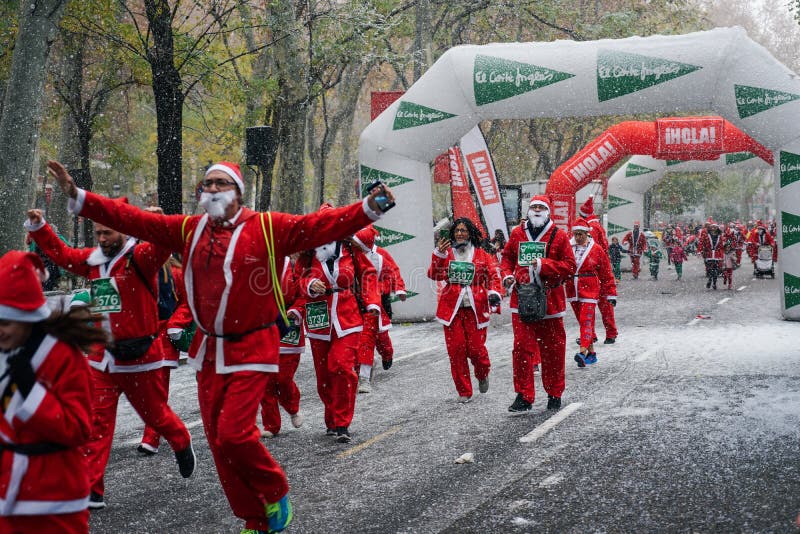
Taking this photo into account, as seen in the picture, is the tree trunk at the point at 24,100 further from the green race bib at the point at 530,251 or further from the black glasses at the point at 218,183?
the black glasses at the point at 218,183

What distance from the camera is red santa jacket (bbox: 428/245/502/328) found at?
962 centimetres

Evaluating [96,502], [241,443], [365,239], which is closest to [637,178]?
[365,239]

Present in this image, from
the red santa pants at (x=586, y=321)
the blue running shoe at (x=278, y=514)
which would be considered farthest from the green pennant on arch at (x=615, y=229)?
the blue running shoe at (x=278, y=514)

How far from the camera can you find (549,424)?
8.34 metres

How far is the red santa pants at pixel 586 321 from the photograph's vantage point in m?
12.0

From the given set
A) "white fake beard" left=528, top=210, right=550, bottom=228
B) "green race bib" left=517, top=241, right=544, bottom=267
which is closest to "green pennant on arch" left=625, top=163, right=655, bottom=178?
"white fake beard" left=528, top=210, right=550, bottom=228

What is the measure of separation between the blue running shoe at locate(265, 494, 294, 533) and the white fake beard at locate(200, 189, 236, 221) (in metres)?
1.53

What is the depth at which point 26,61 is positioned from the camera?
39.2 ft

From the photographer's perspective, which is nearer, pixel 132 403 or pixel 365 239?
pixel 132 403

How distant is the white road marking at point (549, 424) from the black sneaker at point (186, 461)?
2.59 meters

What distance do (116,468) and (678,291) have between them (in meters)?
21.0

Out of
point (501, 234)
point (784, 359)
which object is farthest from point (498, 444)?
point (501, 234)

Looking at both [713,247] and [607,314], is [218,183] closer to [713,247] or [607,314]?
[607,314]

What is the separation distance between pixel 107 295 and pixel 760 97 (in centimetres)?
1199
